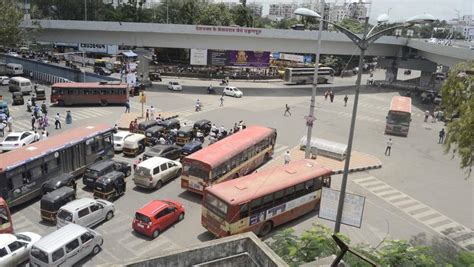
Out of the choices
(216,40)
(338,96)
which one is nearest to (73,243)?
(216,40)

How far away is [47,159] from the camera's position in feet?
74.4

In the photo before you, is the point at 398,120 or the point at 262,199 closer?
the point at 262,199

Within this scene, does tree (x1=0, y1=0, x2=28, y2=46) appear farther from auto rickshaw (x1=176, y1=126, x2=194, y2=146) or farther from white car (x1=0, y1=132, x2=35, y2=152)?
auto rickshaw (x1=176, y1=126, x2=194, y2=146)

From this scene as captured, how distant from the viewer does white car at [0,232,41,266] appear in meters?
15.8

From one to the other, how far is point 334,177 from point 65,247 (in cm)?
1767

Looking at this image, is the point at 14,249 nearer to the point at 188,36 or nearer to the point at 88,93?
the point at 88,93

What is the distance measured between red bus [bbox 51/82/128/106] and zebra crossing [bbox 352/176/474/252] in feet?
91.7

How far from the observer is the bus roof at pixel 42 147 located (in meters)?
20.8

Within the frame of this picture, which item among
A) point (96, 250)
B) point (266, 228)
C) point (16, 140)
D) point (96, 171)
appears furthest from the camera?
point (16, 140)

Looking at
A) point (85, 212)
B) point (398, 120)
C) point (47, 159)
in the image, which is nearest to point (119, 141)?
point (47, 159)

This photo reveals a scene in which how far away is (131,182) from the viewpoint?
2528 centimetres

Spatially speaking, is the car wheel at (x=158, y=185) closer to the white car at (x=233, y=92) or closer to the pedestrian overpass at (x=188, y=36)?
the white car at (x=233, y=92)

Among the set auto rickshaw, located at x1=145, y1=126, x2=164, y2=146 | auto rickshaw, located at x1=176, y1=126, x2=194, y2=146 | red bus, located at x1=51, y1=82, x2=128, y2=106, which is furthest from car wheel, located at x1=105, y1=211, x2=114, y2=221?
red bus, located at x1=51, y1=82, x2=128, y2=106

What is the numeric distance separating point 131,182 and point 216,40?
36.5 metres
